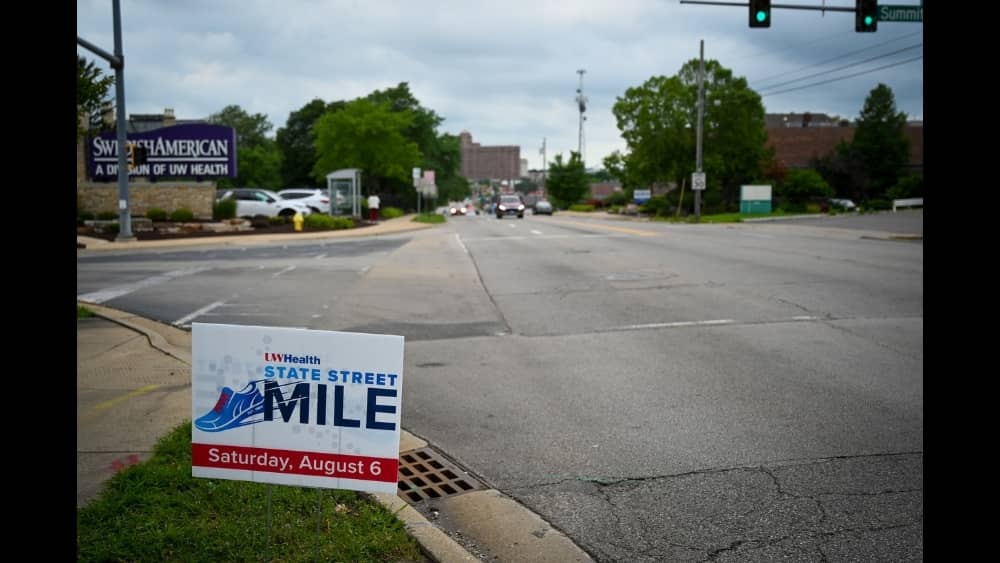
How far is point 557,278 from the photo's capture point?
15.9 meters

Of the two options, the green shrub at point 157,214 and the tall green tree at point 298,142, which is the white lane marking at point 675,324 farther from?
the tall green tree at point 298,142

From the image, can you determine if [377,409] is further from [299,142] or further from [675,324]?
[299,142]

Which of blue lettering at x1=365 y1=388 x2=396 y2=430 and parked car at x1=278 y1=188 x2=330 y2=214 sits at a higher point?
parked car at x1=278 y1=188 x2=330 y2=214

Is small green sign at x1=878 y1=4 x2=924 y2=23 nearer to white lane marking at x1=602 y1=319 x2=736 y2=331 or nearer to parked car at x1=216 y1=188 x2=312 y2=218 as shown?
white lane marking at x1=602 y1=319 x2=736 y2=331

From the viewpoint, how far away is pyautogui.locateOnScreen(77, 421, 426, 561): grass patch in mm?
3988

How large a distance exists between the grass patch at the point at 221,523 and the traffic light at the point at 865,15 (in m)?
18.4

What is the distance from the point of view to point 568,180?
95625 millimetres

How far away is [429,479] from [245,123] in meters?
130

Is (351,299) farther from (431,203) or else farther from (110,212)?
(431,203)

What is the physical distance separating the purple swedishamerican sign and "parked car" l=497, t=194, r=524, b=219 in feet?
86.0

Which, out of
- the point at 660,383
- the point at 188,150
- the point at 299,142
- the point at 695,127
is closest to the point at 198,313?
the point at 660,383

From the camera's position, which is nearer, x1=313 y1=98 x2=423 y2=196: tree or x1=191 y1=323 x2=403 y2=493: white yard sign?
x1=191 y1=323 x2=403 y2=493: white yard sign

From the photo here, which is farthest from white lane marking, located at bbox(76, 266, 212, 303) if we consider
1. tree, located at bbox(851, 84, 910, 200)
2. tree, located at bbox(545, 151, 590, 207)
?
tree, located at bbox(545, 151, 590, 207)

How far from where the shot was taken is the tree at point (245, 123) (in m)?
125
